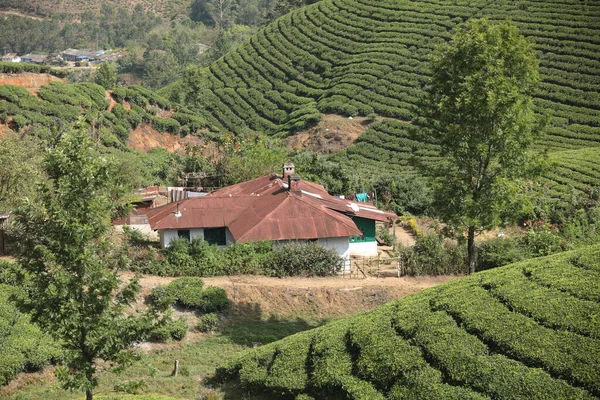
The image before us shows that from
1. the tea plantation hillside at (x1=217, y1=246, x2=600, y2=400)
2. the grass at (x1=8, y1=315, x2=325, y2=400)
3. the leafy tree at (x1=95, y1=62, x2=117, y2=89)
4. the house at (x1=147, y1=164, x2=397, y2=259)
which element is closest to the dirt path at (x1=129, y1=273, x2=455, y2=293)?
the house at (x1=147, y1=164, x2=397, y2=259)

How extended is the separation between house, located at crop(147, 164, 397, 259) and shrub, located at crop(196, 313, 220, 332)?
421cm

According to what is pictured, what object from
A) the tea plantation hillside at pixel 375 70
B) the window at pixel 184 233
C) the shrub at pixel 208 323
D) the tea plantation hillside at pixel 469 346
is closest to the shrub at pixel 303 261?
the shrub at pixel 208 323

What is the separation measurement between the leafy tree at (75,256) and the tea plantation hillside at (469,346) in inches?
148

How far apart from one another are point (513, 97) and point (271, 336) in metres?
9.07

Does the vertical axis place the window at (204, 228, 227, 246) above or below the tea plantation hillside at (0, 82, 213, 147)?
below

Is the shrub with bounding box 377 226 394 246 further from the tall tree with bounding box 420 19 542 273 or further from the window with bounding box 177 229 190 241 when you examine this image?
the tall tree with bounding box 420 19 542 273

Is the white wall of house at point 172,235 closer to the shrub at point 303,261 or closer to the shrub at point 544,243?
the shrub at point 303,261

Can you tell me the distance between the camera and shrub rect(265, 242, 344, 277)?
920 inches

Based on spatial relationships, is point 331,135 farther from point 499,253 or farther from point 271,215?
point 499,253

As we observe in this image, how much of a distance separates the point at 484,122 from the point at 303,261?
9125mm

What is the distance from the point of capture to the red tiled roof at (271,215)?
24188 millimetres

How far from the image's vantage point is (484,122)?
16.5 metres

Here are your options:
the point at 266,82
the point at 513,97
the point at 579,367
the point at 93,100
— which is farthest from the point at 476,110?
the point at 266,82

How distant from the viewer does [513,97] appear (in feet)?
52.5
